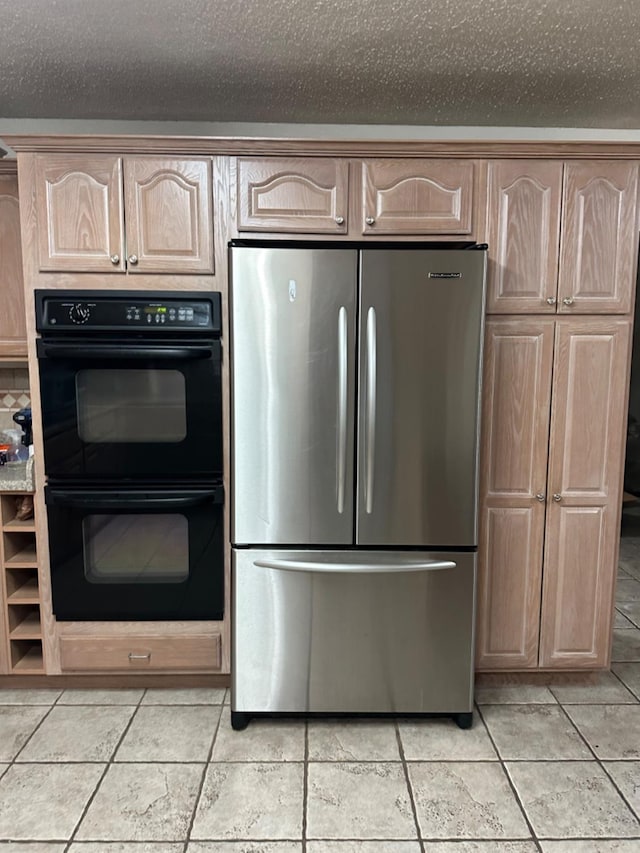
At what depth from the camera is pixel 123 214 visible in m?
2.18

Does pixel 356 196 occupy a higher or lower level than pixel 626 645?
higher

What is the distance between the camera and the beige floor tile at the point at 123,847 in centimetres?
163

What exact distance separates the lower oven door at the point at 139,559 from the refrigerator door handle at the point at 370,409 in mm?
585

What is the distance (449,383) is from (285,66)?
140 centimetres

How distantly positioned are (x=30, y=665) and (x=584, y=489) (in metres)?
2.34

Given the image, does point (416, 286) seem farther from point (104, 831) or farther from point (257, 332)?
point (104, 831)

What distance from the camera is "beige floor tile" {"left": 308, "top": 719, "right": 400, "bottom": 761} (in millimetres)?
2033

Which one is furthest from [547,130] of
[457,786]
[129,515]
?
[457,786]

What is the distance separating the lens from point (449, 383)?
2062 millimetres

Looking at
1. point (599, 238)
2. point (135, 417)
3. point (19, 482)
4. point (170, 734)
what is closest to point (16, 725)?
point (170, 734)

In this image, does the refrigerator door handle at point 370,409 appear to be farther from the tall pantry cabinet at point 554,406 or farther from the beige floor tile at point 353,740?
the beige floor tile at point 353,740

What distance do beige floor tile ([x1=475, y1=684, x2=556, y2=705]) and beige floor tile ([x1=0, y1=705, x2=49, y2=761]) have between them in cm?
172

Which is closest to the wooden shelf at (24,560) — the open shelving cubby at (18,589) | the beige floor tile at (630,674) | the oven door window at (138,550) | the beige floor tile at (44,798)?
the open shelving cubby at (18,589)

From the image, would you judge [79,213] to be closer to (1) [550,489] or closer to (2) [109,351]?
(2) [109,351]
